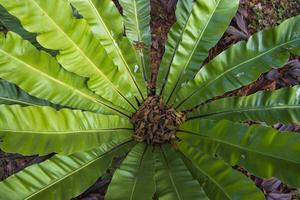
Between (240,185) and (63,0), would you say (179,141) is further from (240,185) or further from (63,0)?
(63,0)

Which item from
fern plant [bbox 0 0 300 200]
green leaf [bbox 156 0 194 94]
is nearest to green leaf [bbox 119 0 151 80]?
fern plant [bbox 0 0 300 200]

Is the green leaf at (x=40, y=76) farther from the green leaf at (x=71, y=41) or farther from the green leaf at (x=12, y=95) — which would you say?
the green leaf at (x=12, y=95)

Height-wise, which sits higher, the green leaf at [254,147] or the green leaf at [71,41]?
the green leaf at [71,41]

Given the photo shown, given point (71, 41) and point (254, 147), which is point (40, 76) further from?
point (254, 147)

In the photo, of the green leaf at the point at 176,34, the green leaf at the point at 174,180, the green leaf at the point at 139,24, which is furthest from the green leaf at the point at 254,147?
the green leaf at the point at 139,24

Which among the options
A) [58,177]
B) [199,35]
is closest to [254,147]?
[199,35]

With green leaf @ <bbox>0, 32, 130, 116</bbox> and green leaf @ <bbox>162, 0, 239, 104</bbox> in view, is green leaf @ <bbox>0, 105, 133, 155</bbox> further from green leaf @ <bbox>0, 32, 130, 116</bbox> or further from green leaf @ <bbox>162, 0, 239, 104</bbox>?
green leaf @ <bbox>162, 0, 239, 104</bbox>
